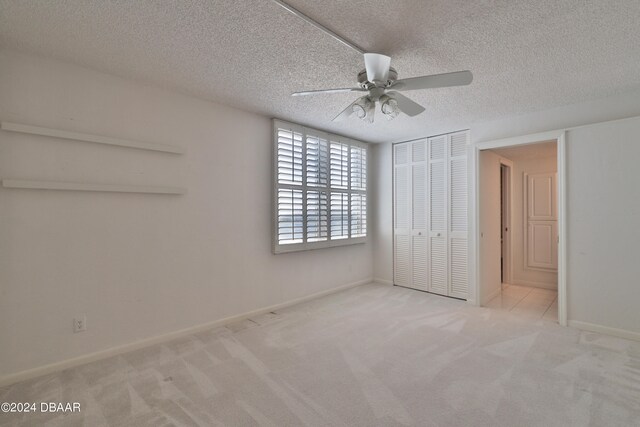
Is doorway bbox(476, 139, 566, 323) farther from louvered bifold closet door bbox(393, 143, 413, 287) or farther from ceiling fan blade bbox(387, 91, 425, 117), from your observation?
ceiling fan blade bbox(387, 91, 425, 117)

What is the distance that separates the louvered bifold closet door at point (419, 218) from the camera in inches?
178

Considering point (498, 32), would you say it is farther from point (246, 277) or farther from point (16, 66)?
point (16, 66)

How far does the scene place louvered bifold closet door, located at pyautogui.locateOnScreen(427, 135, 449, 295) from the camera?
14.1ft

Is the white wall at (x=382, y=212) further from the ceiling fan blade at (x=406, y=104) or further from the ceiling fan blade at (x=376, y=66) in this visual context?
the ceiling fan blade at (x=376, y=66)

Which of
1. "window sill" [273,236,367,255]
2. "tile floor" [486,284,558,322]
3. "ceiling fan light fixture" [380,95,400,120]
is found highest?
"ceiling fan light fixture" [380,95,400,120]

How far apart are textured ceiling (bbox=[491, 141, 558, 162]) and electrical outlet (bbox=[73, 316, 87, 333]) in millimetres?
5193

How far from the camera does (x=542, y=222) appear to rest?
4.85 meters

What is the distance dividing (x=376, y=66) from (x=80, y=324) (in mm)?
3059

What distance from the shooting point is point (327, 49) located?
2129mm

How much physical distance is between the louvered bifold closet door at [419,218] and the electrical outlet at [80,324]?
163 inches

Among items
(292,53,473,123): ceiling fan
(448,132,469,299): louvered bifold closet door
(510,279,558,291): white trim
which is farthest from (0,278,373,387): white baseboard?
(510,279,558,291): white trim

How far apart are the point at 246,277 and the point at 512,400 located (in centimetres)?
269

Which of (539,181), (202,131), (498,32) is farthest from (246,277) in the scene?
(539,181)

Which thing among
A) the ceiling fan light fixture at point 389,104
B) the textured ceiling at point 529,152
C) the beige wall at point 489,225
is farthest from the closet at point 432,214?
the ceiling fan light fixture at point 389,104
